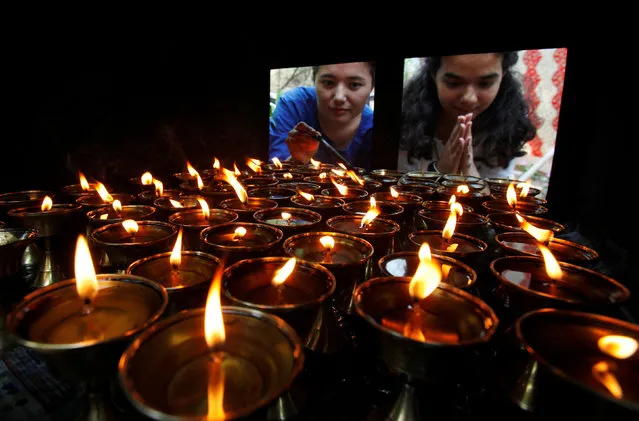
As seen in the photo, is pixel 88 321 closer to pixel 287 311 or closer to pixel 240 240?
pixel 287 311

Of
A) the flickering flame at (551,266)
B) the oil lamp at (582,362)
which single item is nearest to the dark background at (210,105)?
the flickering flame at (551,266)

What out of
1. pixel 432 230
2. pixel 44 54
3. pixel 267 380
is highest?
pixel 44 54

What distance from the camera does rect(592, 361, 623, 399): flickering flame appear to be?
0.99m

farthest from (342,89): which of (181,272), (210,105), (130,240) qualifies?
(181,272)

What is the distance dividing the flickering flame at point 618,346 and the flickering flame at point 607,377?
0.04 meters

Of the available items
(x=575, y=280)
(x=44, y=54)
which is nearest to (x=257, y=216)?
(x=575, y=280)

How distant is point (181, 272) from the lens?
1.69 meters

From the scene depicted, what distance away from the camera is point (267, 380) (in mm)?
991

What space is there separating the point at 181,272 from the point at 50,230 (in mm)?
1166

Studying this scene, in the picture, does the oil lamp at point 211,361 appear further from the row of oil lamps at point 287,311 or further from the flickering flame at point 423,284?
the flickering flame at point 423,284

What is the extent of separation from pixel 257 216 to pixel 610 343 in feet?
6.47

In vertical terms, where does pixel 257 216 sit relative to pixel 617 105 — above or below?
below

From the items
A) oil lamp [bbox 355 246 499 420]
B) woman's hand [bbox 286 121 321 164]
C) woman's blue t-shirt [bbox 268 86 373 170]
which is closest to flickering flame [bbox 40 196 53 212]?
oil lamp [bbox 355 246 499 420]

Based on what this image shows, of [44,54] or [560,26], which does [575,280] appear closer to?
[560,26]
